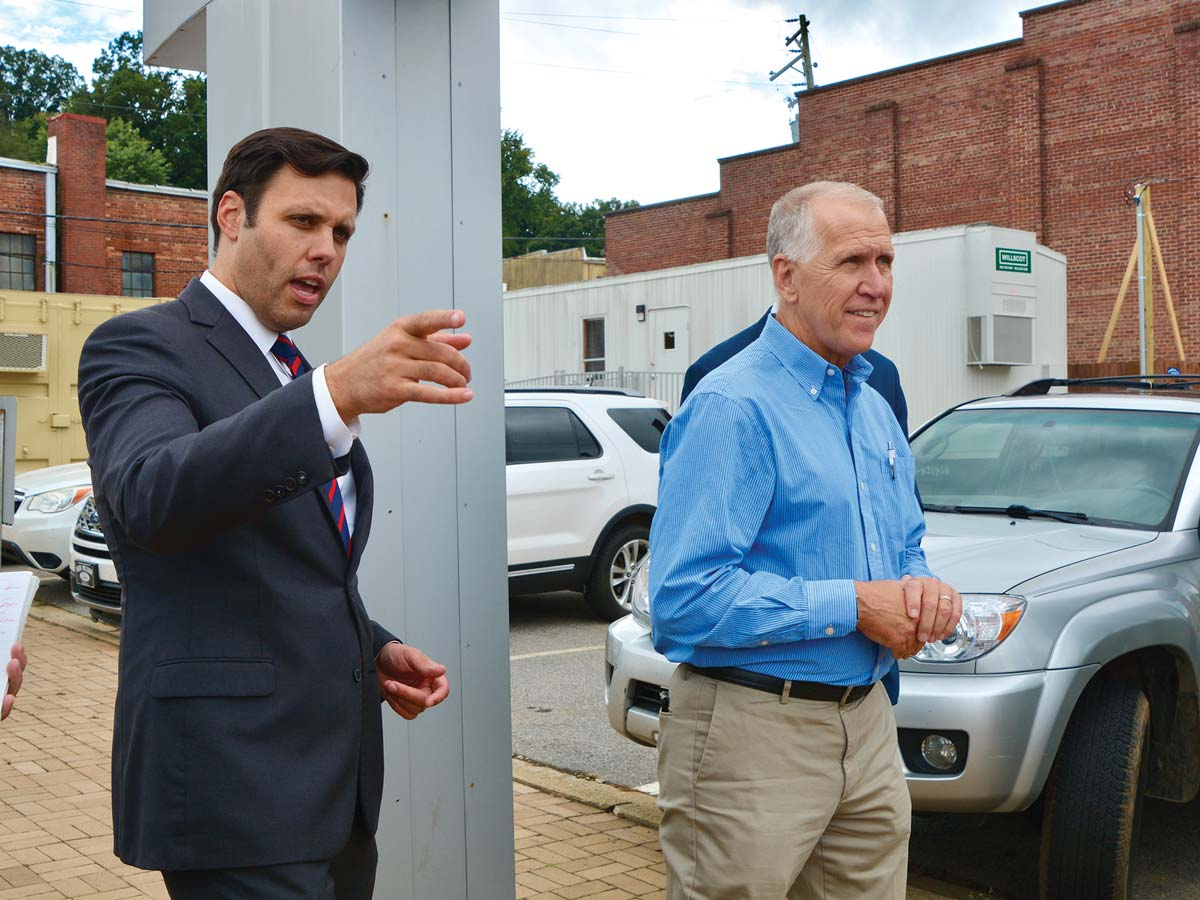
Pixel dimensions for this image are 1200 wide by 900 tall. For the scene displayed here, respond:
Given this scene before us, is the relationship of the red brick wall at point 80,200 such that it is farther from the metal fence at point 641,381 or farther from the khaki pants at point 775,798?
the khaki pants at point 775,798

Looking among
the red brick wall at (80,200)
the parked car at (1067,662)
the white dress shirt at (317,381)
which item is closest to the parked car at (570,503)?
the parked car at (1067,662)

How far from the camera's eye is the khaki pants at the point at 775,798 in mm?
2416

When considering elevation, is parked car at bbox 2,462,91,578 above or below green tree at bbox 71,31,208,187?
below

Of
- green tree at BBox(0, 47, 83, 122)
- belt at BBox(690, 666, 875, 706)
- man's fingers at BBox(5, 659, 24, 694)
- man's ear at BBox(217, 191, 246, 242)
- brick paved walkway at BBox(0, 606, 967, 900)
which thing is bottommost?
brick paved walkway at BBox(0, 606, 967, 900)

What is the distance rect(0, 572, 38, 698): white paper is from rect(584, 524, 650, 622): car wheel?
801cm

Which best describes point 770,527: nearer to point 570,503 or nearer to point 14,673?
point 14,673

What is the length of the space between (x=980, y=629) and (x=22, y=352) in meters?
22.8

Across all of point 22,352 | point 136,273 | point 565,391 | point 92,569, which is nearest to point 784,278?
point 565,391

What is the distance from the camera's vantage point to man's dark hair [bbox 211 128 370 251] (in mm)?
1963

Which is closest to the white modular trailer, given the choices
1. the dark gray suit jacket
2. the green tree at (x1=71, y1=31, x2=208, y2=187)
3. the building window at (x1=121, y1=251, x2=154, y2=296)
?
the building window at (x1=121, y1=251, x2=154, y2=296)

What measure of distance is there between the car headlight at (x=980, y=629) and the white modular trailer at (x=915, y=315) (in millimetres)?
18168

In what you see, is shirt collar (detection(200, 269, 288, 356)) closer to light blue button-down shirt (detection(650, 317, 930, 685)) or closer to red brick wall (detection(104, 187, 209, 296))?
light blue button-down shirt (detection(650, 317, 930, 685))

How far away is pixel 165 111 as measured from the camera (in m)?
66.5

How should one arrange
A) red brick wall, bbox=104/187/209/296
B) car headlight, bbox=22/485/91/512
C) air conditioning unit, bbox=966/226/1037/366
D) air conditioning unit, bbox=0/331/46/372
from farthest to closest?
red brick wall, bbox=104/187/209/296
air conditioning unit, bbox=0/331/46/372
air conditioning unit, bbox=966/226/1037/366
car headlight, bbox=22/485/91/512
